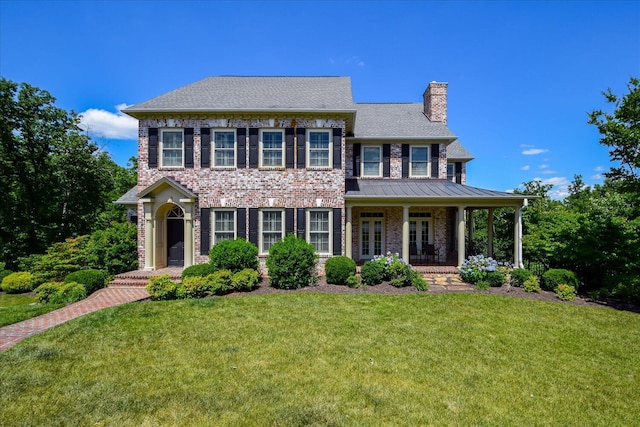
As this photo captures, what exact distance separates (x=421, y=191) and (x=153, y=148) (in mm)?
11237

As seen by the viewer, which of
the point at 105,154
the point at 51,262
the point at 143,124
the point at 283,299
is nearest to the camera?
the point at 283,299

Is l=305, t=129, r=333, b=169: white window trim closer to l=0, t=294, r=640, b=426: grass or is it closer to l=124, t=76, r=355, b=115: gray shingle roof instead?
l=124, t=76, r=355, b=115: gray shingle roof

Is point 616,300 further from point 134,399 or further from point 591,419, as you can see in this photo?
point 134,399

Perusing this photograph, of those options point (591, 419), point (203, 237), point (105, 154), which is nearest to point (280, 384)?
point (591, 419)

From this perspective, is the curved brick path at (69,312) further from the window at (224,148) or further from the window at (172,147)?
the window at (224,148)

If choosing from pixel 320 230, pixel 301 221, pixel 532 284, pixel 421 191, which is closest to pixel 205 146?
pixel 301 221

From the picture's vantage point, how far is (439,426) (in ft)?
12.5

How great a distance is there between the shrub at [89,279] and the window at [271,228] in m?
5.73

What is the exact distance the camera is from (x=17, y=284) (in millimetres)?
11016

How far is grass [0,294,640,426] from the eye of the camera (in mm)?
4078

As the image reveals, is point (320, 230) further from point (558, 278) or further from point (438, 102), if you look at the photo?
point (438, 102)

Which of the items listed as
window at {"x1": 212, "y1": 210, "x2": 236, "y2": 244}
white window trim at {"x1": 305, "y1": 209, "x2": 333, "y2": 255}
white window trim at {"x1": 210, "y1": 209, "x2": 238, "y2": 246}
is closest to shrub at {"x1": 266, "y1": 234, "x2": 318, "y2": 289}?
white window trim at {"x1": 305, "y1": 209, "x2": 333, "y2": 255}

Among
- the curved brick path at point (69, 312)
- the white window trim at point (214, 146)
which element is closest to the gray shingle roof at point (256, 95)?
the white window trim at point (214, 146)

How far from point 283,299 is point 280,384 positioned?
15.4 feet
